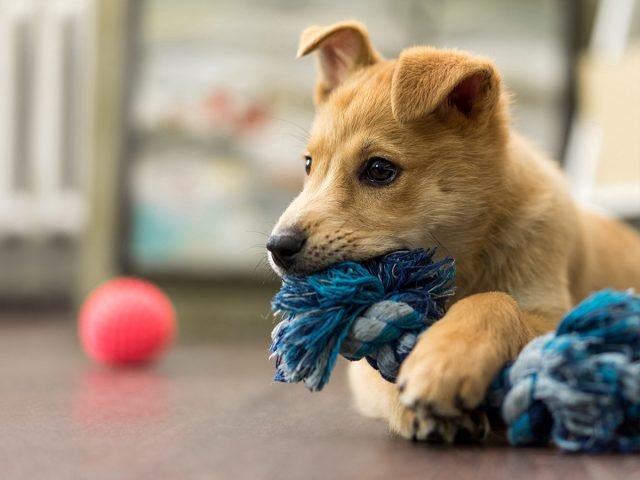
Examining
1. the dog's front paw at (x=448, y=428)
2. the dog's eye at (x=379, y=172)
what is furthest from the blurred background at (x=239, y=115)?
the dog's front paw at (x=448, y=428)

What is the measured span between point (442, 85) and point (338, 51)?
2.38 ft

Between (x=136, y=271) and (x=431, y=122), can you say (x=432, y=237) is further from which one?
(x=136, y=271)

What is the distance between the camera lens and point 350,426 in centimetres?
200

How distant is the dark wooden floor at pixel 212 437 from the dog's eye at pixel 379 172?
1.96 ft

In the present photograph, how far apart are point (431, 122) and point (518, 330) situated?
62 cm

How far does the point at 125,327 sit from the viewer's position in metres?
3.23

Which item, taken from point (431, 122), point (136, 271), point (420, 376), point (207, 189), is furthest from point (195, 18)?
point (420, 376)

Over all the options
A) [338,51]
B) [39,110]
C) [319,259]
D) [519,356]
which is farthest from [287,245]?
[39,110]

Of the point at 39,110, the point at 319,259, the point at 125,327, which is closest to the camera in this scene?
the point at 319,259

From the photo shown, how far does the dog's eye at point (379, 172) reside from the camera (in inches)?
81.4

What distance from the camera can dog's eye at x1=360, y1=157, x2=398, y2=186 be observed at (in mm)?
2068

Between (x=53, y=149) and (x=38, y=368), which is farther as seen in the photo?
(x=53, y=149)

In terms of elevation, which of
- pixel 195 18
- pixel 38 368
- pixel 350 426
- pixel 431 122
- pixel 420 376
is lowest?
pixel 38 368

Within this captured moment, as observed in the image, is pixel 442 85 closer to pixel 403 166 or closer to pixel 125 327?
pixel 403 166
